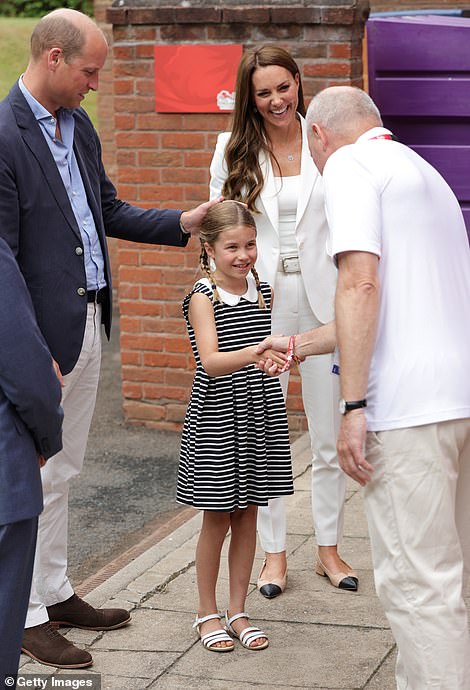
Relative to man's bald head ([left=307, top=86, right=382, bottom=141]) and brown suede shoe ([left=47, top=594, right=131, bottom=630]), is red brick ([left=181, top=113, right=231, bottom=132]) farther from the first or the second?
man's bald head ([left=307, top=86, right=382, bottom=141])

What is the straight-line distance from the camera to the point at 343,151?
356 cm

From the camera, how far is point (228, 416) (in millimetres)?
4348

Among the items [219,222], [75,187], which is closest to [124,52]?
[75,187]

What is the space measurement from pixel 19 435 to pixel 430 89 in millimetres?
2721

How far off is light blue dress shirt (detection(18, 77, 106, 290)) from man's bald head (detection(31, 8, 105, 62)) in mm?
193

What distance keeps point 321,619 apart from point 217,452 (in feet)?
2.89

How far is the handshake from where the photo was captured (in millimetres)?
3986

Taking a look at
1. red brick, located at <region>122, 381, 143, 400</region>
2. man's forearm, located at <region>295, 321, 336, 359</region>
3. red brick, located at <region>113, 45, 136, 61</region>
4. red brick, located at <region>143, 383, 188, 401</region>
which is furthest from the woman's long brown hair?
red brick, located at <region>122, 381, 143, 400</region>

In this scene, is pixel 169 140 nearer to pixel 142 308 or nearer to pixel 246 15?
pixel 246 15

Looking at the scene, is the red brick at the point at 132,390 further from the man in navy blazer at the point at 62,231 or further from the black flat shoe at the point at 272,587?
the man in navy blazer at the point at 62,231

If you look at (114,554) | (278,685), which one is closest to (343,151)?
(278,685)

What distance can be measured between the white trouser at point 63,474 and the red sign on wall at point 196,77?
2968 mm

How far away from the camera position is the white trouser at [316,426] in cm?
500

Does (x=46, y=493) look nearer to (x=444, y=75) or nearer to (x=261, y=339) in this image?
(x=261, y=339)
